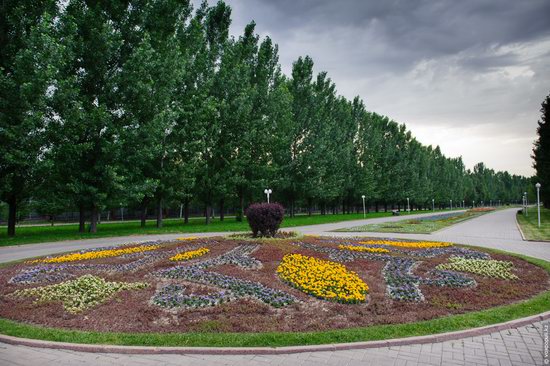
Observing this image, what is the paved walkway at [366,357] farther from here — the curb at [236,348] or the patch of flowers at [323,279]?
the patch of flowers at [323,279]

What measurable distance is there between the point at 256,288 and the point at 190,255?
444 cm

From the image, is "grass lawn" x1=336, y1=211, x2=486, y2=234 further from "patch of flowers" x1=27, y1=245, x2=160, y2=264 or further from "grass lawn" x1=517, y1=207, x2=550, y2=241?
"patch of flowers" x1=27, y1=245, x2=160, y2=264

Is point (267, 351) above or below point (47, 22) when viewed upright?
below

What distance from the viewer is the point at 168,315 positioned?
22.6ft

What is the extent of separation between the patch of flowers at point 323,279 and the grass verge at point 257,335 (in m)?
1.62

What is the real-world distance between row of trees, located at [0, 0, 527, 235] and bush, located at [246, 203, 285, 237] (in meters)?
11.2

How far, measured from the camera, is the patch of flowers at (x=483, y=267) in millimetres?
9961

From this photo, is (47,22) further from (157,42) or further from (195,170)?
(195,170)

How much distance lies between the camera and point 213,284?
8.68 m

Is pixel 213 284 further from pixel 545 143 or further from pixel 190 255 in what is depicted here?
pixel 545 143

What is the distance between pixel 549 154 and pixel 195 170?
36808 millimetres

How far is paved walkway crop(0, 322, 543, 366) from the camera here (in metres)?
4.94

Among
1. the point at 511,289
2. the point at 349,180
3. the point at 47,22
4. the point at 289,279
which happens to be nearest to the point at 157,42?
the point at 47,22

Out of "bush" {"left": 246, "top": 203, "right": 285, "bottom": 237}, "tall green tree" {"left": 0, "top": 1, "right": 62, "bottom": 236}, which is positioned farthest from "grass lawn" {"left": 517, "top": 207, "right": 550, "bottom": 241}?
"tall green tree" {"left": 0, "top": 1, "right": 62, "bottom": 236}
